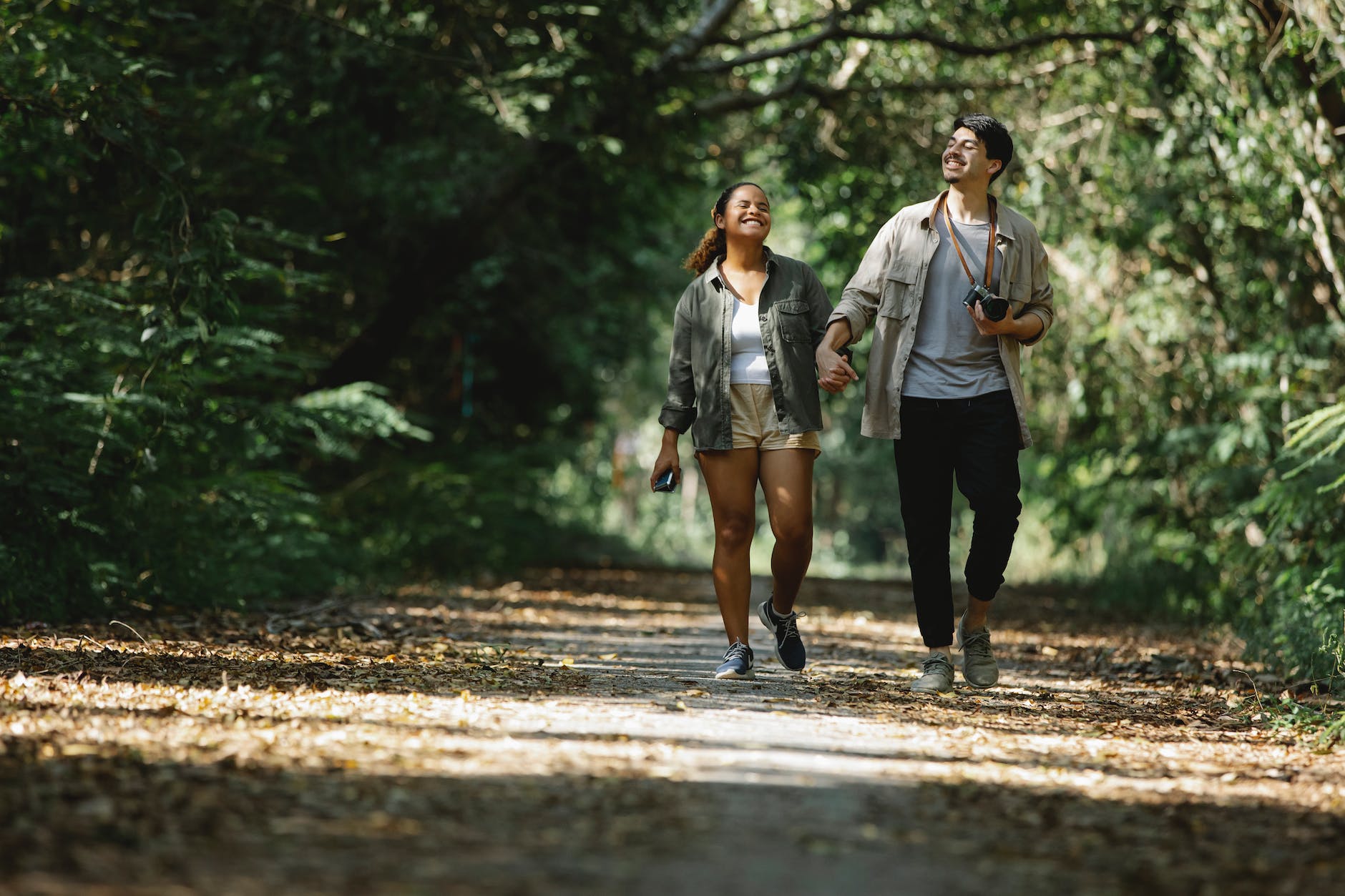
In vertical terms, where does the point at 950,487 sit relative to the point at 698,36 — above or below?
below

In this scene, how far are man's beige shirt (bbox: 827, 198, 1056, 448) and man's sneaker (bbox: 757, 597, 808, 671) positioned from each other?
981mm

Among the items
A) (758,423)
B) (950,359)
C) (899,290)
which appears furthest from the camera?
(758,423)

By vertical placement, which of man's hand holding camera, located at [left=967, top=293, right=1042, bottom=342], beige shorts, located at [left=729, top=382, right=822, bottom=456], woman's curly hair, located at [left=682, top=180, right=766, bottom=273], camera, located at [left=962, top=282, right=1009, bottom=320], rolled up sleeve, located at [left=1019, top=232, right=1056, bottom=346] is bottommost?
beige shorts, located at [left=729, top=382, right=822, bottom=456]

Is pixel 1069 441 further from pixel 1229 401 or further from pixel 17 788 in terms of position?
pixel 17 788

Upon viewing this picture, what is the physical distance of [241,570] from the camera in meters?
9.23

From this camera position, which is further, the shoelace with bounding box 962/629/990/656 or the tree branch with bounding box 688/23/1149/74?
the tree branch with bounding box 688/23/1149/74

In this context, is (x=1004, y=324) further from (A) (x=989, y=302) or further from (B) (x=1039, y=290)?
(B) (x=1039, y=290)

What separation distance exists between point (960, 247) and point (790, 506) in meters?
1.33

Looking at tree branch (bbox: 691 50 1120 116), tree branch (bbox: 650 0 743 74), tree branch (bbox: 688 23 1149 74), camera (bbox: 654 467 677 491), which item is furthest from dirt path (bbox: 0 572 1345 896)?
tree branch (bbox: 691 50 1120 116)

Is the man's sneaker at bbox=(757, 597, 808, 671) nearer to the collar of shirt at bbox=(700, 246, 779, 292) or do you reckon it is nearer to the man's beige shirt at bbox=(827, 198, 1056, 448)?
the man's beige shirt at bbox=(827, 198, 1056, 448)

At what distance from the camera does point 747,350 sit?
6367 mm

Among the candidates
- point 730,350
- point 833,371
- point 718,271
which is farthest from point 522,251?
point 833,371

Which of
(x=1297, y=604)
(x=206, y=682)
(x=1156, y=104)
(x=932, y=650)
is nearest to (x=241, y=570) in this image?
(x=206, y=682)

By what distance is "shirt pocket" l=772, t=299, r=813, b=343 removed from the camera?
633 cm
